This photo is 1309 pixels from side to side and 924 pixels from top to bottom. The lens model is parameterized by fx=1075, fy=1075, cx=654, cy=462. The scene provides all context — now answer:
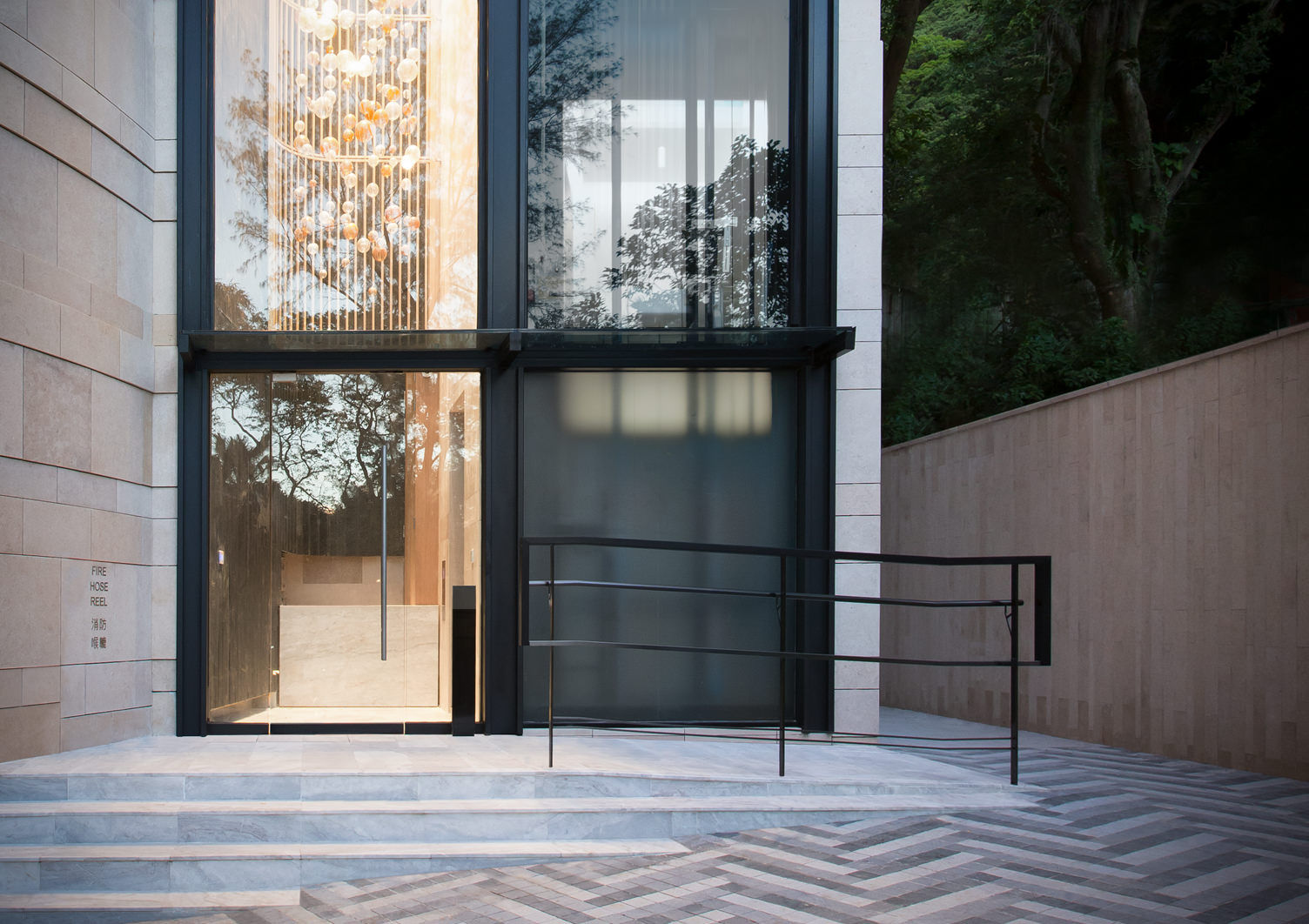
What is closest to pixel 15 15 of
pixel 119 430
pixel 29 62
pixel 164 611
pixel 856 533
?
pixel 29 62

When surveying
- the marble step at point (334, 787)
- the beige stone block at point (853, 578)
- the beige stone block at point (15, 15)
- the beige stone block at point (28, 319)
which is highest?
the beige stone block at point (15, 15)

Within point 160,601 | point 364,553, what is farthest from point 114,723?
point 364,553

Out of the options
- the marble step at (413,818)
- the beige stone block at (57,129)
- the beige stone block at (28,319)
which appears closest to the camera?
the marble step at (413,818)

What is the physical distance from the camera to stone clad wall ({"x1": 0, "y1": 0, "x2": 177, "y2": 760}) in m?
5.28

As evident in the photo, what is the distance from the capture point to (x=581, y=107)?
21.4ft

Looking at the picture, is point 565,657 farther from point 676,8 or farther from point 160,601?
point 676,8

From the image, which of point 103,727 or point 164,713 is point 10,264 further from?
point 164,713

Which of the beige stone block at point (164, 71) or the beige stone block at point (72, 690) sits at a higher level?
the beige stone block at point (164, 71)

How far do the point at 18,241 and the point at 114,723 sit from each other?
8.49 ft

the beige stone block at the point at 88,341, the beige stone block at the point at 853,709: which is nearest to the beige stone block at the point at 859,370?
the beige stone block at the point at 853,709

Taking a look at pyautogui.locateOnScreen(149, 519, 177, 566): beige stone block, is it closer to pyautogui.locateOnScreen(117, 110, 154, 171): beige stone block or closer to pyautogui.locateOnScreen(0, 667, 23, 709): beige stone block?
pyautogui.locateOnScreen(0, 667, 23, 709): beige stone block

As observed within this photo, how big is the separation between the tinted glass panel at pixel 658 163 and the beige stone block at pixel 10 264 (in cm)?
263

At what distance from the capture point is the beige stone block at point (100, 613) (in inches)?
220

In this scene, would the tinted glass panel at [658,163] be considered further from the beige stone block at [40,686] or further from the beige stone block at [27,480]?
the beige stone block at [40,686]
